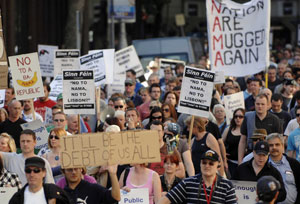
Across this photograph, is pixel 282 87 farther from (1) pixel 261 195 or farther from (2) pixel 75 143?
(1) pixel 261 195

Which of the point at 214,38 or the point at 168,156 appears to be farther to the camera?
the point at 214,38

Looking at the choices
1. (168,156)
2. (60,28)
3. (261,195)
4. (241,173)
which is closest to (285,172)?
(241,173)

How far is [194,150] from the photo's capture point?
12.4 m

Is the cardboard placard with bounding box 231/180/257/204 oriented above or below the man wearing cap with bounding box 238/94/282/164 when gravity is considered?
below

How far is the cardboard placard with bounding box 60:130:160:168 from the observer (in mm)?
8828

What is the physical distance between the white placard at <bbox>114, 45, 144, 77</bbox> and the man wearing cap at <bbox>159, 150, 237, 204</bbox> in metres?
13.6

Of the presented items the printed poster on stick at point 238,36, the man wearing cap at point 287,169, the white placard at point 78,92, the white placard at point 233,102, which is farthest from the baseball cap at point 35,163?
the printed poster on stick at point 238,36

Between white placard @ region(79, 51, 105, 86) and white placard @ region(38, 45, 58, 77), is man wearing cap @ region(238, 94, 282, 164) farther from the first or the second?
white placard @ region(38, 45, 58, 77)

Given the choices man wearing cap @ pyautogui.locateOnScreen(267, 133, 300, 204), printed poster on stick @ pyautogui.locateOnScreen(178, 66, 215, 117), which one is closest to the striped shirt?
man wearing cap @ pyautogui.locateOnScreen(267, 133, 300, 204)

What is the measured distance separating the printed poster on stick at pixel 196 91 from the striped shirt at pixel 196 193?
4.33 meters

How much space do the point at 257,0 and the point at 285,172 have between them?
23.1 ft

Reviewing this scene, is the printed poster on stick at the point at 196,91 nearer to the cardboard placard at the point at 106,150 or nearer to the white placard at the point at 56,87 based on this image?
the cardboard placard at the point at 106,150

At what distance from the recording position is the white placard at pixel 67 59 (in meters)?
17.9

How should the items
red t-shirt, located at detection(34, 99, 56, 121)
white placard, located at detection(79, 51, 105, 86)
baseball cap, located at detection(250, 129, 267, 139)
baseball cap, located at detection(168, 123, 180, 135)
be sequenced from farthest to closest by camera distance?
white placard, located at detection(79, 51, 105, 86) → red t-shirt, located at detection(34, 99, 56, 121) → baseball cap, located at detection(250, 129, 267, 139) → baseball cap, located at detection(168, 123, 180, 135)
